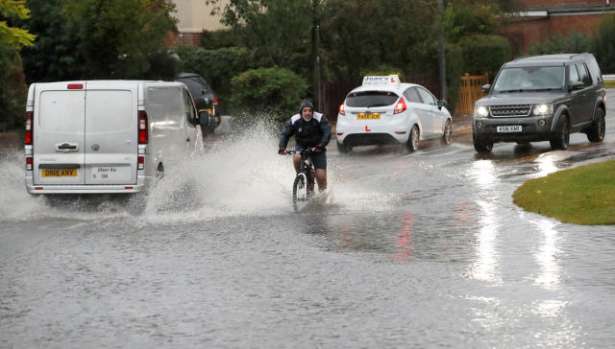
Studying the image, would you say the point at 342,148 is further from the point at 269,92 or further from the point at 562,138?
the point at 269,92

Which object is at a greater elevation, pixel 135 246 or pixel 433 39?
pixel 433 39

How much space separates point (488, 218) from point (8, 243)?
574 cm

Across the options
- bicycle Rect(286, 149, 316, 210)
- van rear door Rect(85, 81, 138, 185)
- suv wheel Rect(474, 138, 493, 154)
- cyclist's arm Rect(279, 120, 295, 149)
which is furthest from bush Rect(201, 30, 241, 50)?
van rear door Rect(85, 81, 138, 185)

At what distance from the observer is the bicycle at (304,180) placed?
17.8 metres

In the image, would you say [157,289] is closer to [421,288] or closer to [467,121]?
[421,288]

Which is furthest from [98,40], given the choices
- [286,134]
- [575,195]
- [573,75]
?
[575,195]

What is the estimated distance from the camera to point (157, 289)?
10.9m

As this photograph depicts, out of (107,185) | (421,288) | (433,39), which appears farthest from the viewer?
(433,39)

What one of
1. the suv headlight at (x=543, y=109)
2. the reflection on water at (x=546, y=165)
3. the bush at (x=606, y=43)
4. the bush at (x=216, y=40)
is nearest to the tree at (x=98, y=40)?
the bush at (x=216, y=40)

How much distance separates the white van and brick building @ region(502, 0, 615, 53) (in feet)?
197

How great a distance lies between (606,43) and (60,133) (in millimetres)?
54658

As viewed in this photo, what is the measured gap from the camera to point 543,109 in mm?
24906

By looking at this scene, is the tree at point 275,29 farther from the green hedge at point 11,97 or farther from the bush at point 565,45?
the bush at point 565,45

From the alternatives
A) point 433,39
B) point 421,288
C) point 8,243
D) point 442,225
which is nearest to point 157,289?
point 421,288
